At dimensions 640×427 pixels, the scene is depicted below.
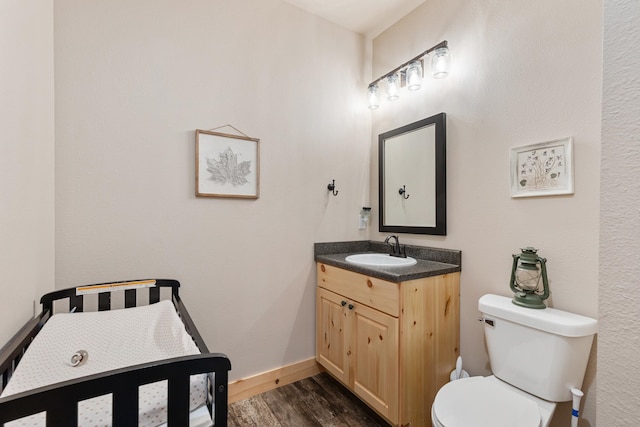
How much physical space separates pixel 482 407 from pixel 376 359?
1.90ft

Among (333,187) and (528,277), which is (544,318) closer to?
(528,277)

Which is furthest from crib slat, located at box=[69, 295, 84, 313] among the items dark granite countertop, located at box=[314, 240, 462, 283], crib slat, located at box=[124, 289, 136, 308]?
dark granite countertop, located at box=[314, 240, 462, 283]

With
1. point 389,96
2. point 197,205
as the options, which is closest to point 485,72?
point 389,96

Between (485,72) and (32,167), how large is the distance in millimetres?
2180

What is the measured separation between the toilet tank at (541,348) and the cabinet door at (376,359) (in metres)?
0.48

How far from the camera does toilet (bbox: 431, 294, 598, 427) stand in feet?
3.62

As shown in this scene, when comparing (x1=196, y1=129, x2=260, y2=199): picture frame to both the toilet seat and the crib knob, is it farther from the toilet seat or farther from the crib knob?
the toilet seat

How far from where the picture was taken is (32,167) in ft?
3.74

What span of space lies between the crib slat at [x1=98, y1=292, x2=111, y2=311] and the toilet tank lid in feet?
6.07

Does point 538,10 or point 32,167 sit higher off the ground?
point 538,10

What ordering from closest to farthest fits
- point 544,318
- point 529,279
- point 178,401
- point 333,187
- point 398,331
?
point 178,401, point 544,318, point 529,279, point 398,331, point 333,187

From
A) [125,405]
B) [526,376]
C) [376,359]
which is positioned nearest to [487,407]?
[526,376]

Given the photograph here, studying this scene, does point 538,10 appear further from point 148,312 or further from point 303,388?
point 303,388

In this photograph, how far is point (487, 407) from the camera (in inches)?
45.1
